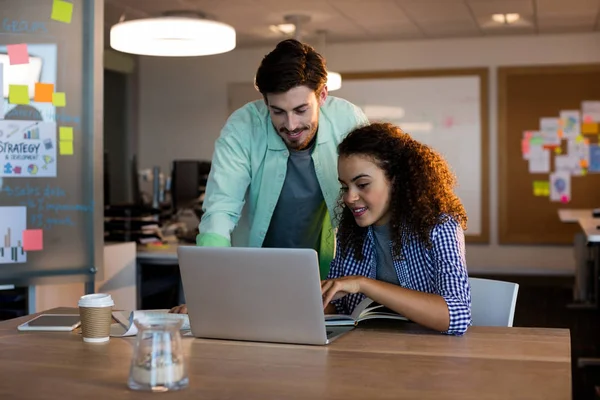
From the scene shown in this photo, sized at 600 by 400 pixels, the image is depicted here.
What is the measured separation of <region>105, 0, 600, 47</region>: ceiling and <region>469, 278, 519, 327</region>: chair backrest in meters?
4.36

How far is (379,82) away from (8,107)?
5267mm

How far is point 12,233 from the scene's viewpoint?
10.9ft

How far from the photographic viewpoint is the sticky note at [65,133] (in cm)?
341

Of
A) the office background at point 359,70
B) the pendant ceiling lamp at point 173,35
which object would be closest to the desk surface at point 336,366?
the pendant ceiling lamp at point 173,35

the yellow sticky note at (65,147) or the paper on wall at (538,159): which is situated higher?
the paper on wall at (538,159)

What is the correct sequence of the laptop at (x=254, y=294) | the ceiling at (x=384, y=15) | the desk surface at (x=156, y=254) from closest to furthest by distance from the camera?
the laptop at (x=254, y=294), the desk surface at (x=156, y=254), the ceiling at (x=384, y=15)

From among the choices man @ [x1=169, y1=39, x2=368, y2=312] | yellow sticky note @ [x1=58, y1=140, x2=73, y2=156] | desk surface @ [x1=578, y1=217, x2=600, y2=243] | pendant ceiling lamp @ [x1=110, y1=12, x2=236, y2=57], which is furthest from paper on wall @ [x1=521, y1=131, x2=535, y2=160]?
man @ [x1=169, y1=39, x2=368, y2=312]

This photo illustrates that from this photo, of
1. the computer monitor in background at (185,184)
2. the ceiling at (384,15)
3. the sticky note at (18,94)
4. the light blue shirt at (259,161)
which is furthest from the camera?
the ceiling at (384,15)

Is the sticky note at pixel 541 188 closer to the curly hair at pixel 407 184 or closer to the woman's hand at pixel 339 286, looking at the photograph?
the curly hair at pixel 407 184

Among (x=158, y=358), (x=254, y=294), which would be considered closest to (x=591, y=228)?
(x=254, y=294)

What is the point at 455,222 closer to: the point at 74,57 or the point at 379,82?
the point at 74,57

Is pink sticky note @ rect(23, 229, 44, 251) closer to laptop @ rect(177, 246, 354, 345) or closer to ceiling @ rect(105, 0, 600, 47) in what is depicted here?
laptop @ rect(177, 246, 354, 345)

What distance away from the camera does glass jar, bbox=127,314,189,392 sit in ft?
4.30

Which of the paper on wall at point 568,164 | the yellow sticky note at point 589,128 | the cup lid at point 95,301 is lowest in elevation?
the cup lid at point 95,301
